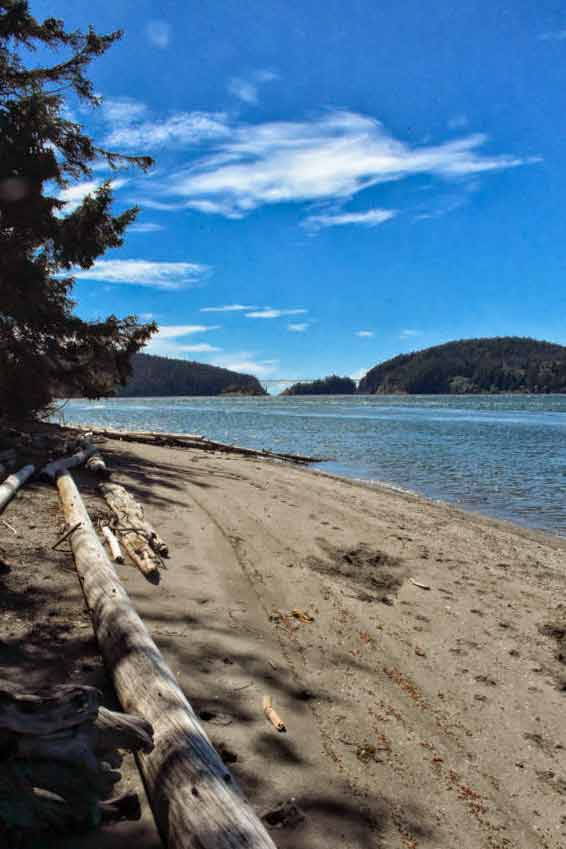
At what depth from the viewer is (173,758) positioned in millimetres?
2789

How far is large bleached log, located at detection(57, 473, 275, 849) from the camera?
92.7 inches

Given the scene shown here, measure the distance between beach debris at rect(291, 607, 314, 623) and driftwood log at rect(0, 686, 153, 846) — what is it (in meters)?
3.10

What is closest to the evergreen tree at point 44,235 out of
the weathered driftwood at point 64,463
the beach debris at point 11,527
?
the weathered driftwood at point 64,463

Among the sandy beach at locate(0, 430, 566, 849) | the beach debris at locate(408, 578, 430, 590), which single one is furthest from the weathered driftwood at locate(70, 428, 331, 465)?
the beach debris at locate(408, 578, 430, 590)

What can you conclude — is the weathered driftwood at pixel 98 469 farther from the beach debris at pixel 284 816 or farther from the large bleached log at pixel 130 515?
the beach debris at pixel 284 816

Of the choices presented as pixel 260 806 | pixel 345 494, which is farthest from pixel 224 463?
pixel 260 806

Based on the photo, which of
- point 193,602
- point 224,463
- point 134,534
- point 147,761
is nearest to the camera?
point 147,761

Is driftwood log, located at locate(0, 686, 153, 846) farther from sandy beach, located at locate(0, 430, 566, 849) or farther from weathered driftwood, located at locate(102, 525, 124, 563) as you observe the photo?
weathered driftwood, located at locate(102, 525, 124, 563)

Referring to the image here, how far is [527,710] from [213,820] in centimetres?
324

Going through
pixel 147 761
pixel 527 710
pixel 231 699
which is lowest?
pixel 527 710

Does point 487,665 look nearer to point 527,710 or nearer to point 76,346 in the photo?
point 527,710

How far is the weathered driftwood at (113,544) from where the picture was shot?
6.62m

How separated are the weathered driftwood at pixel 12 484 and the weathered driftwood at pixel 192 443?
548 inches

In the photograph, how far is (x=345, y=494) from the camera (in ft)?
48.6
